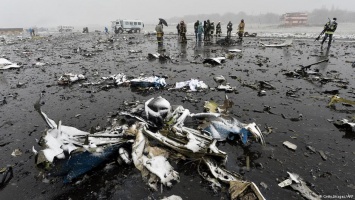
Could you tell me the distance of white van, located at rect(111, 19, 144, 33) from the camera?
101ft

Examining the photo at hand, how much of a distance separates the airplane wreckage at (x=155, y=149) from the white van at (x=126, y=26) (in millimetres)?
29923

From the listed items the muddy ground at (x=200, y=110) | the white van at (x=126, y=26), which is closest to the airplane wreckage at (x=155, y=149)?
the muddy ground at (x=200, y=110)

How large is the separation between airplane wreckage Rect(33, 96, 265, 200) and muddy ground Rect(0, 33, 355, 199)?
14cm

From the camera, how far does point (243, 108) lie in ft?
16.7

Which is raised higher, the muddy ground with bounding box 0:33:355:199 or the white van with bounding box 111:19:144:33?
the white van with bounding box 111:19:144:33

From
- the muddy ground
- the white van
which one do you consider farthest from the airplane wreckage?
the white van

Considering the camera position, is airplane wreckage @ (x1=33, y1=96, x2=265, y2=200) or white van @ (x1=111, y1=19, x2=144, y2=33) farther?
white van @ (x1=111, y1=19, x2=144, y2=33)

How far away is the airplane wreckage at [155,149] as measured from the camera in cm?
288

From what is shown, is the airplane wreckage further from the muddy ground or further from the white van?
the white van

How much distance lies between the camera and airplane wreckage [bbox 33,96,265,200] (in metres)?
2.88

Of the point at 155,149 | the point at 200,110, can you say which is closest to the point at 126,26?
the point at 200,110

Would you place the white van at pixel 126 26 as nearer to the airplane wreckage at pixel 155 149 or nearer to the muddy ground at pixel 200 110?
the muddy ground at pixel 200 110

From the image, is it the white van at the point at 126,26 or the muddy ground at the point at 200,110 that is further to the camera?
the white van at the point at 126,26

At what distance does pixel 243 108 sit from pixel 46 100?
17.4 ft
